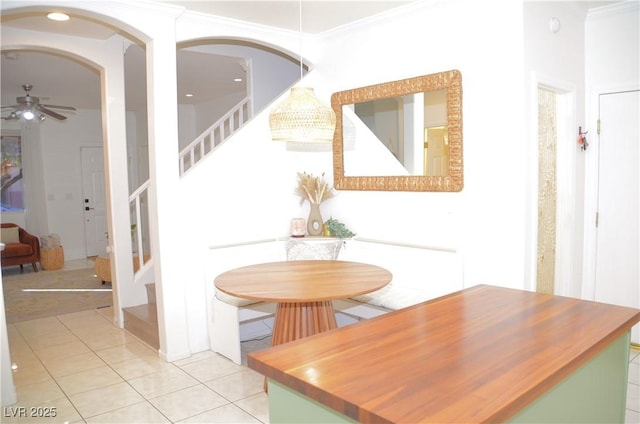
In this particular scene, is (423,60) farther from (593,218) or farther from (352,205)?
(593,218)

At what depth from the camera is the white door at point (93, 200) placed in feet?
29.2

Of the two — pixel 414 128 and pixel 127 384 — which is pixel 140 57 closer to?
pixel 414 128

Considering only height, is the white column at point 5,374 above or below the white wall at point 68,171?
below

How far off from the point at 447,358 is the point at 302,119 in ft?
5.41

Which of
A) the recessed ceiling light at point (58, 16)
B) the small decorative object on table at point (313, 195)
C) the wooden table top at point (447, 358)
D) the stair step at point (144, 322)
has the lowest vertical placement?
the stair step at point (144, 322)

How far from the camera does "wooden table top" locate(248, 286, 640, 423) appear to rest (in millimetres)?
1139

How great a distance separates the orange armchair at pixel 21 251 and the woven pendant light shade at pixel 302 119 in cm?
624

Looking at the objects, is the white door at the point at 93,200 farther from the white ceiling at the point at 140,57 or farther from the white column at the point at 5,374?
the white column at the point at 5,374

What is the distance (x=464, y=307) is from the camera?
6.24 feet

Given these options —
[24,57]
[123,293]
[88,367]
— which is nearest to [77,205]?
[24,57]

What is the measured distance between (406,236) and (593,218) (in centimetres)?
145

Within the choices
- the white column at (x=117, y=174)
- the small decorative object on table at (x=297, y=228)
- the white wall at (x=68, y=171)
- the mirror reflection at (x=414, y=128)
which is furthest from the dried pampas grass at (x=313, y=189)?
the white wall at (x=68, y=171)

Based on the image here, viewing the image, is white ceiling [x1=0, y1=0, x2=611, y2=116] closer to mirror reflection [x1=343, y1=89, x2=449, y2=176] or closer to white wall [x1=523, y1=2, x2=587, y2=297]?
white wall [x1=523, y1=2, x2=587, y2=297]

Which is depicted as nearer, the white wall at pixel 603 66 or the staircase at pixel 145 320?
the white wall at pixel 603 66
